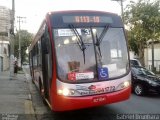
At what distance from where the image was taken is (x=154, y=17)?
2873cm

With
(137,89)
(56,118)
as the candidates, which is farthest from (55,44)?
(137,89)

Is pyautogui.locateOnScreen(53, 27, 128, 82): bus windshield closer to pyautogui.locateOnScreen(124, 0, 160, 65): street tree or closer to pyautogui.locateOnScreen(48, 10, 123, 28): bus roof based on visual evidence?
pyautogui.locateOnScreen(48, 10, 123, 28): bus roof

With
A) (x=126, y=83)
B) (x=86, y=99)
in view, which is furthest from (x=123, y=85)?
(x=86, y=99)

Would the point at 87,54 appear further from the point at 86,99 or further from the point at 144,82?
the point at 144,82

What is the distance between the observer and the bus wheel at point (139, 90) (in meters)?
15.8

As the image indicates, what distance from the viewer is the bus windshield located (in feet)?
30.0

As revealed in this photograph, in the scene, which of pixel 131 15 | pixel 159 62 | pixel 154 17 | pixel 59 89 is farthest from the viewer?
pixel 159 62

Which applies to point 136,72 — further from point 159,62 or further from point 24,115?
point 159,62

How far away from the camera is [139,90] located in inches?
627

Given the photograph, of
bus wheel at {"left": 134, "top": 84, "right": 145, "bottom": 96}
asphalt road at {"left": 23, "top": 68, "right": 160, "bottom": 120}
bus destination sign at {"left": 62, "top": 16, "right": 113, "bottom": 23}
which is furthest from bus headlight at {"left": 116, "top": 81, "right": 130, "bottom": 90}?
bus wheel at {"left": 134, "top": 84, "right": 145, "bottom": 96}

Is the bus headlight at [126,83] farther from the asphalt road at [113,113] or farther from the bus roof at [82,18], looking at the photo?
the bus roof at [82,18]

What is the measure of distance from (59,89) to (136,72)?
8.46m

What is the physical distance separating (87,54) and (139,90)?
7.25 meters

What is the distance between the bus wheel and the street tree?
44.4 ft
